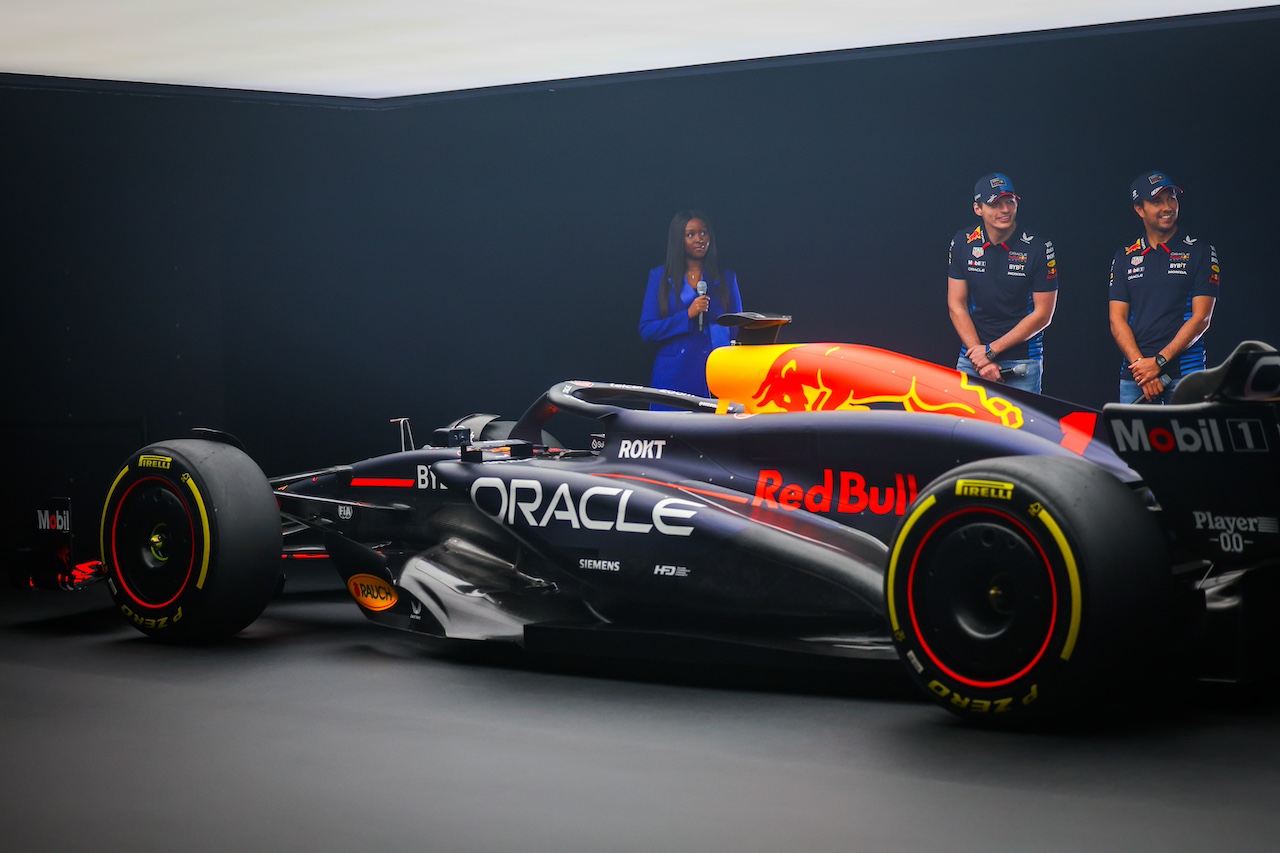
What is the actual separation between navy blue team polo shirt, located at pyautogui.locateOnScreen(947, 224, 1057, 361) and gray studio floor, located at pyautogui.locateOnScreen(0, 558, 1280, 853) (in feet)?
13.0

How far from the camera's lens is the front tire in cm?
376

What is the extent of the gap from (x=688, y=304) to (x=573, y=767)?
590 centimetres

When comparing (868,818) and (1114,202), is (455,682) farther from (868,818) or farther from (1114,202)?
(1114,202)

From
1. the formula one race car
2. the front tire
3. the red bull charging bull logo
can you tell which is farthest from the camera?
the red bull charging bull logo

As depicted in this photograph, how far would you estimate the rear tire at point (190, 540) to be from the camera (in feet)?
18.1

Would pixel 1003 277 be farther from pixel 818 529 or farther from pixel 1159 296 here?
pixel 818 529

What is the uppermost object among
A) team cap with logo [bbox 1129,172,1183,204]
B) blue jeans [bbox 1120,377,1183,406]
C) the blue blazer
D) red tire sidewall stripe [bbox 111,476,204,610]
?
team cap with logo [bbox 1129,172,1183,204]

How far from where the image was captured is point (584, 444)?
10164 millimetres

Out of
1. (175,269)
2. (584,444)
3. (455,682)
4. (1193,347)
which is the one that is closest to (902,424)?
(455,682)

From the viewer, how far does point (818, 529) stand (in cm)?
484

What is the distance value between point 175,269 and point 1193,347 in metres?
6.70

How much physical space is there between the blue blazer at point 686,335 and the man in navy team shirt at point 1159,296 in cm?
259

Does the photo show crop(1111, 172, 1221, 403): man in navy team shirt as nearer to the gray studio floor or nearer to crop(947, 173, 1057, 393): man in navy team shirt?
crop(947, 173, 1057, 393): man in navy team shirt

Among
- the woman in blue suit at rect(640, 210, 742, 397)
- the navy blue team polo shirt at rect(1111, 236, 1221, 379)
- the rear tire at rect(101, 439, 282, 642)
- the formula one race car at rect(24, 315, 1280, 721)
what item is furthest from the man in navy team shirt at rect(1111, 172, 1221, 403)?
the rear tire at rect(101, 439, 282, 642)
